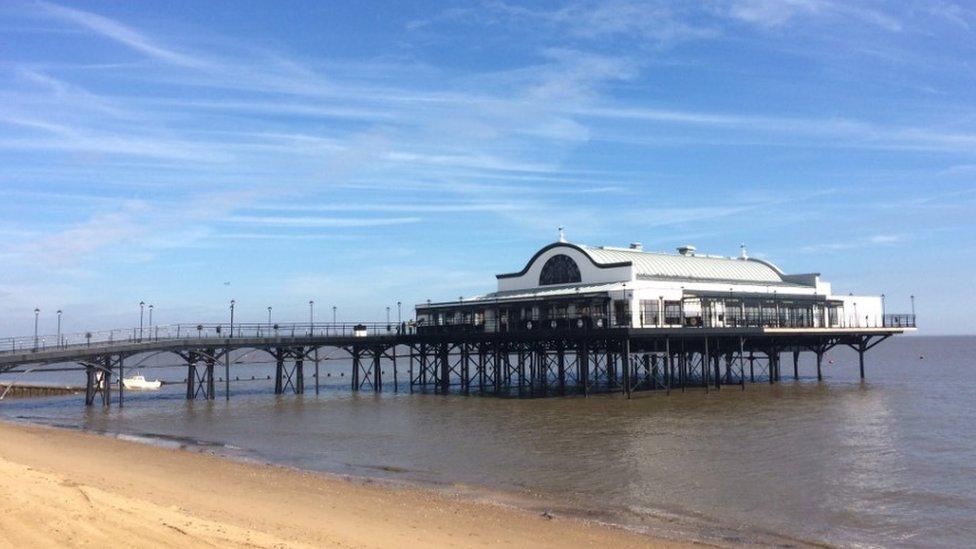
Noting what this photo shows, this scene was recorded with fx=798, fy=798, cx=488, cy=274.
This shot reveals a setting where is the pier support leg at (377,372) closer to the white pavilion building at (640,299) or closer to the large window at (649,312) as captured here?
the white pavilion building at (640,299)

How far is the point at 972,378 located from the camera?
70500mm

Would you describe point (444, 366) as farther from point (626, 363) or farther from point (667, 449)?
point (667, 449)

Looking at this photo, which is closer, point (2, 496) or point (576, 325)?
point (2, 496)

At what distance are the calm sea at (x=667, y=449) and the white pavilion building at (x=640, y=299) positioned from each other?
5115 millimetres

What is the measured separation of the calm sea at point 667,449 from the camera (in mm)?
19484

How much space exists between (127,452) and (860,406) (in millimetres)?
37220

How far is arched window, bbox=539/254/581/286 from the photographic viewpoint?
5688cm

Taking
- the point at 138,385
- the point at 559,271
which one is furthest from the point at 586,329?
the point at 138,385

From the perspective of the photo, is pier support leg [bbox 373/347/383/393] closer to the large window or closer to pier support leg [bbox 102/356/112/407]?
pier support leg [bbox 102/356/112/407]

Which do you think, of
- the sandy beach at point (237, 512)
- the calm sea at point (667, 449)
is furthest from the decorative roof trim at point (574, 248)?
the sandy beach at point (237, 512)

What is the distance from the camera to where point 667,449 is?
2930 cm

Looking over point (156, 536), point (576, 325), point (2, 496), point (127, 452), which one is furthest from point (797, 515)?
point (576, 325)

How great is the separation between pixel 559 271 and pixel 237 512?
42.0m

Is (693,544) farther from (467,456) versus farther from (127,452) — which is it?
(127,452)
